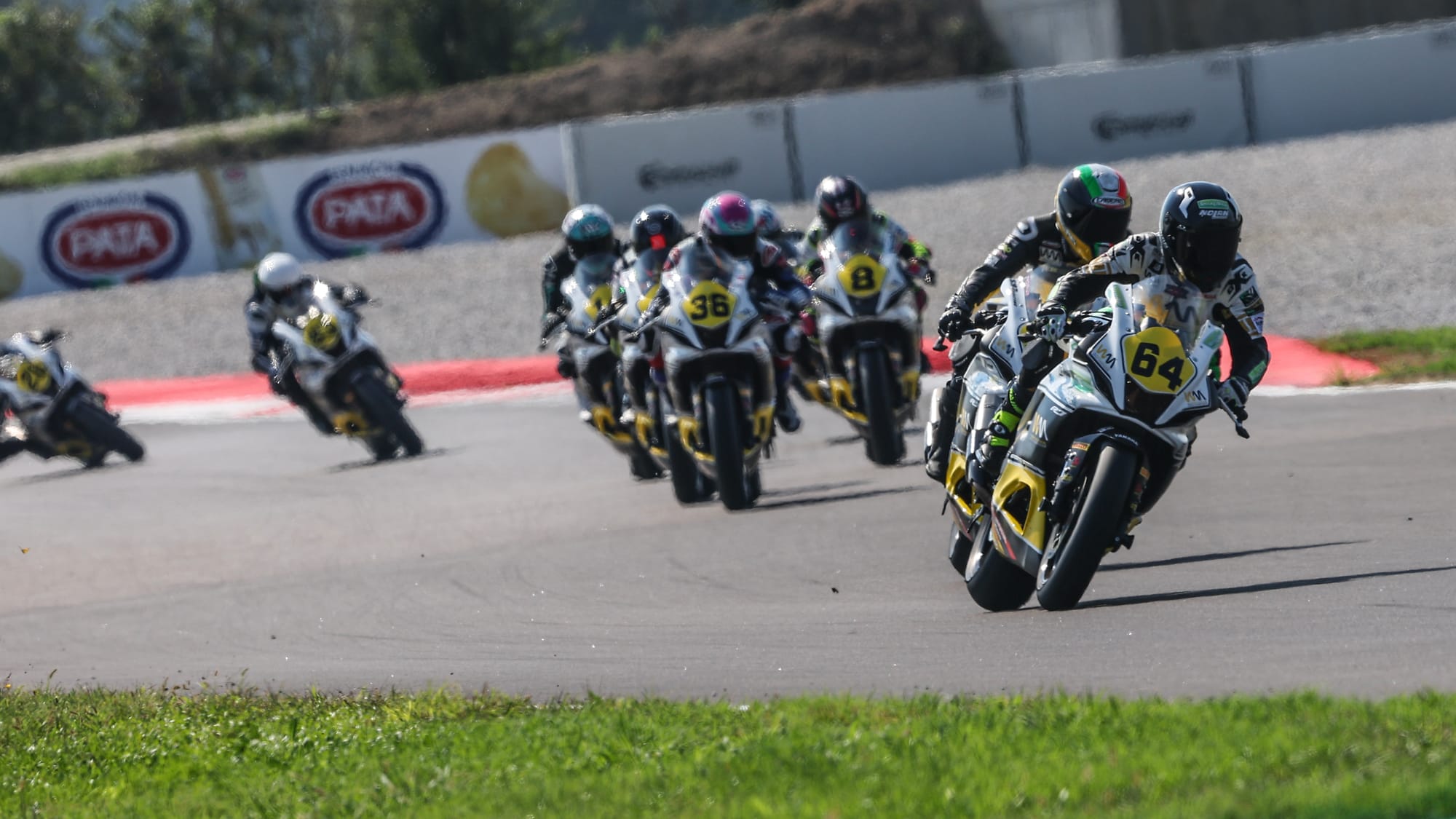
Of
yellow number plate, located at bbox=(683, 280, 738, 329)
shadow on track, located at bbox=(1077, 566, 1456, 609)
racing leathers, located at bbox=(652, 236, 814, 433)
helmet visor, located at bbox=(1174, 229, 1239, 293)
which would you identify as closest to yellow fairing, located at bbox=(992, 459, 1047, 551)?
shadow on track, located at bbox=(1077, 566, 1456, 609)

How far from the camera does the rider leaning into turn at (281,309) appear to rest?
16281 millimetres

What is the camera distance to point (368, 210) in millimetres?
30234

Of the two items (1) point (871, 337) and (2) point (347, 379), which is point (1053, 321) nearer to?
(1) point (871, 337)

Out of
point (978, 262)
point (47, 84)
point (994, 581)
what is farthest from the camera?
point (47, 84)

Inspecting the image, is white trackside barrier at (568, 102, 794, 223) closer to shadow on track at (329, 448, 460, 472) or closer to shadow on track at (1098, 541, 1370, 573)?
shadow on track at (329, 448, 460, 472)

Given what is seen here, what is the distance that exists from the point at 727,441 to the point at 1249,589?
13.5 feet

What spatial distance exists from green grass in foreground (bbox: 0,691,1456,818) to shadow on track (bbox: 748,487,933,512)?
487cm

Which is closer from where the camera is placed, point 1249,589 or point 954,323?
point 1249,589

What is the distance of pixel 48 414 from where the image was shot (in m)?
17.4

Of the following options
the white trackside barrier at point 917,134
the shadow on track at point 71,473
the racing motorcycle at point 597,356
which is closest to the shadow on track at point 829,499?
the racing motorcycle at point 597,356

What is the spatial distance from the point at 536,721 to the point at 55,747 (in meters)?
1.73

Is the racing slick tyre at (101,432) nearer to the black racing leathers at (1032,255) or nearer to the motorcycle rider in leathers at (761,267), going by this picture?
the motorcycle rider in leathers at (761,267)

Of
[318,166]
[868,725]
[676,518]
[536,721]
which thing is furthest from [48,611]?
[318,166]

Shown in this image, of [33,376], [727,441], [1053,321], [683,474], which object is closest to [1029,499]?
[1053,321]
